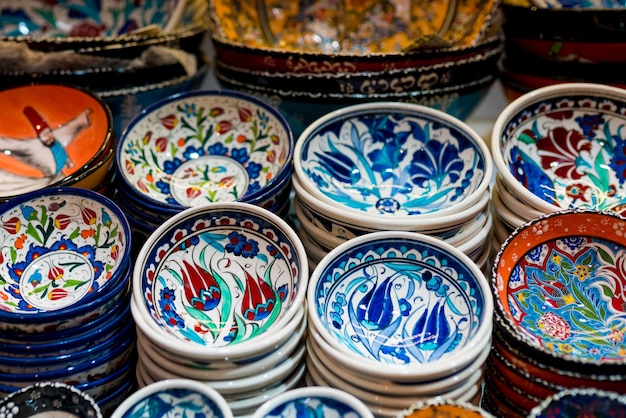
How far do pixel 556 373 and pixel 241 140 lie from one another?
2.01 ft

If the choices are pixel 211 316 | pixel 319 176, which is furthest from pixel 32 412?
pixel 319 176

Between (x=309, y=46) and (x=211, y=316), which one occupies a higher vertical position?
(x=309, y=46)

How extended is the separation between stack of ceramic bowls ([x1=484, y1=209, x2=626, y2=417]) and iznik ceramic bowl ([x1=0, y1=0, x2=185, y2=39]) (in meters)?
0.82

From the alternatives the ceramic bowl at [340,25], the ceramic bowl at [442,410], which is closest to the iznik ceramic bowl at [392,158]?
the ceramic bowl at [340,25]

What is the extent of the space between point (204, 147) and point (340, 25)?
0.39 meters

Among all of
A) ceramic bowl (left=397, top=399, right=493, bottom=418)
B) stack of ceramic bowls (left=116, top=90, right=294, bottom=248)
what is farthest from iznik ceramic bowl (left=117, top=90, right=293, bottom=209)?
ceramic bowl (left=397, top=399, right=493, bottom=418)

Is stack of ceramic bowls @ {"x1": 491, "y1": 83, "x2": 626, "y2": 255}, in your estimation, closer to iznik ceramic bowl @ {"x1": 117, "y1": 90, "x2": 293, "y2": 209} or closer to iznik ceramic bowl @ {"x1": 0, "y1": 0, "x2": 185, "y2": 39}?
iznik ceramic bowl @ {"x1": 117, "y1": 90, "x2": 293, "y2": 209}

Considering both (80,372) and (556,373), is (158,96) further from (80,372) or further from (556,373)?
(556,373)

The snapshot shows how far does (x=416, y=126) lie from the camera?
1062 mm

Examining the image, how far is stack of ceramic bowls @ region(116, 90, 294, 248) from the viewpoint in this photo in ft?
3.49

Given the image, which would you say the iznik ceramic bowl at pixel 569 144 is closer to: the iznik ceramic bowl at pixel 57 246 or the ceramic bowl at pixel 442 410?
the ceramic bowl at pixel 442 410

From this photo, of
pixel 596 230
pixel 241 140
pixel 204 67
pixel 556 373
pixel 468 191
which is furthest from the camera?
pixel 204 67

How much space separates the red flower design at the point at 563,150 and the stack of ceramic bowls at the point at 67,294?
2.03ft

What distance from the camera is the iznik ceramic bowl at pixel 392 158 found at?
102cm
